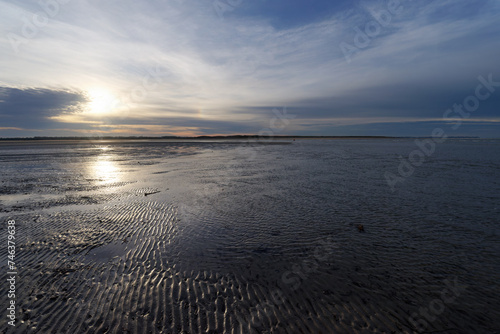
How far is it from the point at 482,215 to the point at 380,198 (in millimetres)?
4330


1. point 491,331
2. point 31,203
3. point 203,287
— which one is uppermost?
point 491,331

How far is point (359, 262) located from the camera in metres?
7.29

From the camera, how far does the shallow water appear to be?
5.09 m

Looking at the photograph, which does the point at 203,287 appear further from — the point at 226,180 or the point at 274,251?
the point at 226,180

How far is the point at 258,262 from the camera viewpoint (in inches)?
291

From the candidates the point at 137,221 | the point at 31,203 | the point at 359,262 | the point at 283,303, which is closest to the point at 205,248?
the point at 283,303

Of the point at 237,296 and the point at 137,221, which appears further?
the point at 137,221

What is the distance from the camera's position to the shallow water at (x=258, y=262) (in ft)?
16.7

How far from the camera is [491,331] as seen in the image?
15.5ft

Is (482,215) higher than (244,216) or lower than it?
higher

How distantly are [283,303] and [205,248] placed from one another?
142 inches

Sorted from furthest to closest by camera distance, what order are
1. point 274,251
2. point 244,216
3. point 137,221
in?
1. point 244,216
2. point 137,221
3. point 274,251

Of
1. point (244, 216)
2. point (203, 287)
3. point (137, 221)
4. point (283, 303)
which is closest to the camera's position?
point (283, 303)

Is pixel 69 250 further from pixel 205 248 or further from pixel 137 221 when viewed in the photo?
pixel 205 248
